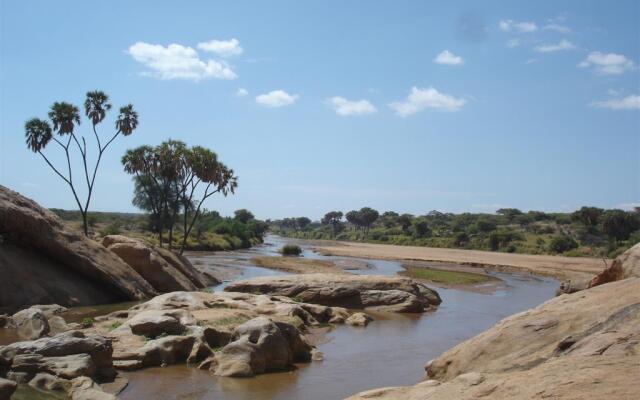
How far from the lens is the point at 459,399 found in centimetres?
779

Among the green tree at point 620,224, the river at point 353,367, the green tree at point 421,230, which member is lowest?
the river at point 353,367

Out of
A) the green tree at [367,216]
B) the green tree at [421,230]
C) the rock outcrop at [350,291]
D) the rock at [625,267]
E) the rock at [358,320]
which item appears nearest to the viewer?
the rock at [625,267]

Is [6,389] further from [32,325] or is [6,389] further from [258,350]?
[32,325]

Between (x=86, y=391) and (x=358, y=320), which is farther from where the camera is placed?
(x=358, y=320)

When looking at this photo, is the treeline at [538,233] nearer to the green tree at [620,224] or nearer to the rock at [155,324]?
the green tree at [620,224]

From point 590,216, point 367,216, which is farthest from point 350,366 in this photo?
point 367,216

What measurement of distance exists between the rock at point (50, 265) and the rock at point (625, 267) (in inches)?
891

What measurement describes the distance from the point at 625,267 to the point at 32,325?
1769cm

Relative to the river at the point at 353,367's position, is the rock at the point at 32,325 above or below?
above

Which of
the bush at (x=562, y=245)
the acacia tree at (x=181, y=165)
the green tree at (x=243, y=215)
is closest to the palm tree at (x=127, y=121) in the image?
the acacia tree at (x=181, y=165)

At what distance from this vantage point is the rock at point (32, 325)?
18.4 meters

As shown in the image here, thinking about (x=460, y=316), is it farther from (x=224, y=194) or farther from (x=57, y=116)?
(x=57, y=116)

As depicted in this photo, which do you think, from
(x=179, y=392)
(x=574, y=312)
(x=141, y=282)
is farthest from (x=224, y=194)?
(x=574, y=312)

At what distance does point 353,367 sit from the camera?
1769 cm
